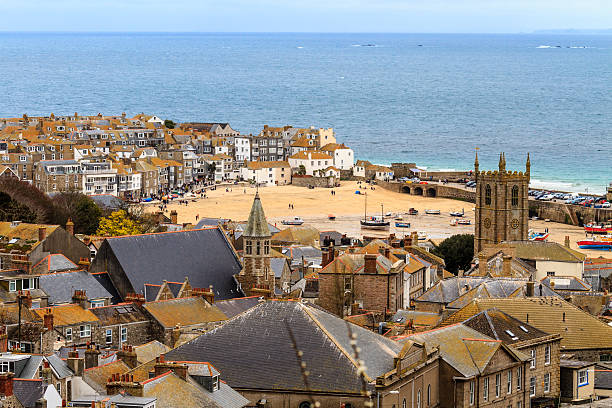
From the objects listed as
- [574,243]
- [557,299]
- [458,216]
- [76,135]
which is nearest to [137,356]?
[557,299]

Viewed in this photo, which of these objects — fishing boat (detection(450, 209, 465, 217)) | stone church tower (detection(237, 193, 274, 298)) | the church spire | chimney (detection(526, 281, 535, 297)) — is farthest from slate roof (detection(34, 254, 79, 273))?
fishing boat (detection(450, 209, 465, 217))

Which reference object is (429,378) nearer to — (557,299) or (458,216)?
(557,299)

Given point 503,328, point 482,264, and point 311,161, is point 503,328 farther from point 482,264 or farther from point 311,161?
point 311,161

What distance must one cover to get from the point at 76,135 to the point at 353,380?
10325 centimetres

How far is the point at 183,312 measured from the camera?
128 ft

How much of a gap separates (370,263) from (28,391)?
70.1ft

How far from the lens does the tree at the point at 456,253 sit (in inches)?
2603

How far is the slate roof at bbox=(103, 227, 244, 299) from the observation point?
4406 cm

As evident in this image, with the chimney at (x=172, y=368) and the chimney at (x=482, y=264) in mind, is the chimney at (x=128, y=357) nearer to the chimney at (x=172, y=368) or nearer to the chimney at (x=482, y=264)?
the chimney at (x=172, y=368)

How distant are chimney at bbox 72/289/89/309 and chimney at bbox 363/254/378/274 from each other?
10.3 metres

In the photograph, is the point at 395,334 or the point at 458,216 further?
the point at 458,216

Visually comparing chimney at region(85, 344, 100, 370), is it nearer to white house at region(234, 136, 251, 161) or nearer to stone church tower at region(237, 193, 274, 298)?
stone church tower at region(237, 193, 274, 298)

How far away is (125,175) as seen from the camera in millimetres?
109312

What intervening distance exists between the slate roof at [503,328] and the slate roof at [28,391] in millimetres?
12525
